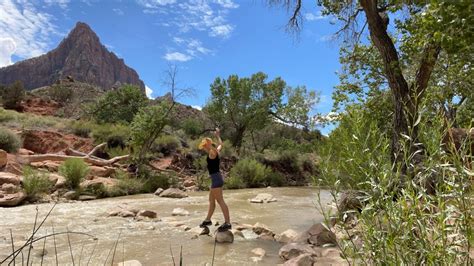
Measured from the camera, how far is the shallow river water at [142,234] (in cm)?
507

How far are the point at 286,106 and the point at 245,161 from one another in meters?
13.8

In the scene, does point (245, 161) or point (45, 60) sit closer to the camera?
point (245, 161)

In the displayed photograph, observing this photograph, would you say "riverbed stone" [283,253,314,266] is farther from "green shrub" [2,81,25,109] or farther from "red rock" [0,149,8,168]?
"green shrub" [2,81,25,109]

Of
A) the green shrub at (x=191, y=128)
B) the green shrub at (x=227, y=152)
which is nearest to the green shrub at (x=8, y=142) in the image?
the green shrub at (x=227, y=152)

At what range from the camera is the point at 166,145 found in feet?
77.1

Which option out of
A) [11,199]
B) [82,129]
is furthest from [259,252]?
[82,129]

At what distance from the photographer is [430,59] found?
267 inches

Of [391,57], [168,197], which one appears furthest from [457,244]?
[168,197]

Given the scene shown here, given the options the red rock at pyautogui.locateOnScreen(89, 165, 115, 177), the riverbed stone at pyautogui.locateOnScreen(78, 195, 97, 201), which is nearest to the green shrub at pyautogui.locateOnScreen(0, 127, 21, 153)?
the red rock at pyautogui.locateOnScreen(89, 165, 115, 177)

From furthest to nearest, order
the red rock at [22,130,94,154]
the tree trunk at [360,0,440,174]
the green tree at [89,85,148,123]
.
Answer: the green tree at [89,85,148,123], the red rock at [22,130,94,154], the tree trunk at [360,0,440,174]

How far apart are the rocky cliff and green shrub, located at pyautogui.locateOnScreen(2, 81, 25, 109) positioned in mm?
63123

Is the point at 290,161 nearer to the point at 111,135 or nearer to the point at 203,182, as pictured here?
the point at 203,182

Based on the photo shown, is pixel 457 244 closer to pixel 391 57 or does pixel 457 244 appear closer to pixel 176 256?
pixel 176 256

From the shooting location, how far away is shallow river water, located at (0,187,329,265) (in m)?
5.07
